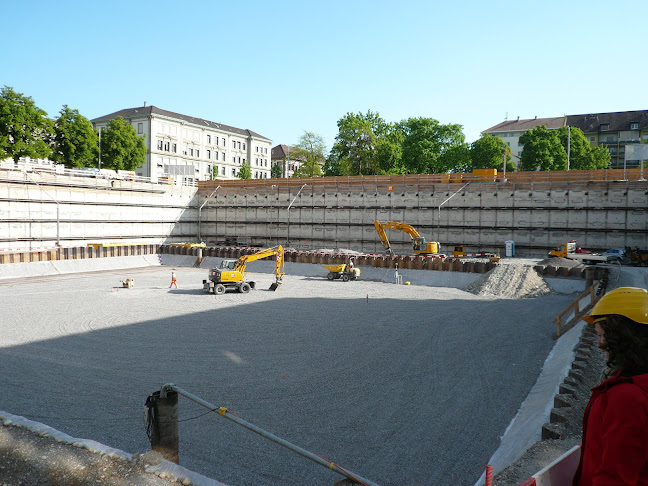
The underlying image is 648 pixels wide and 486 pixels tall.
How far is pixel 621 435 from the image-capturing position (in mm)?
2568

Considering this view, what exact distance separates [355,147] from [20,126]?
39676 mm

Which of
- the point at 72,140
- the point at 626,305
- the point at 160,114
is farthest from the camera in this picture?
the point at 160,114

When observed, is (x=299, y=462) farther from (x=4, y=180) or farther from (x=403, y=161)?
(x=403, y=161)

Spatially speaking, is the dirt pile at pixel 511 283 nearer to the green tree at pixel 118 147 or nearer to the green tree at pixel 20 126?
the green tree at pixel 20 126

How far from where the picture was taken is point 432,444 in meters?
8.44

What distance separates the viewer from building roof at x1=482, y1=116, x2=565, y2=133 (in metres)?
98.9

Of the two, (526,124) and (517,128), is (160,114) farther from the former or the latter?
(526,124)

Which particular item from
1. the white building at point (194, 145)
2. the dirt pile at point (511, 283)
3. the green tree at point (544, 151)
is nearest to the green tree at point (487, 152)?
A: the green tree at point (544, 151)

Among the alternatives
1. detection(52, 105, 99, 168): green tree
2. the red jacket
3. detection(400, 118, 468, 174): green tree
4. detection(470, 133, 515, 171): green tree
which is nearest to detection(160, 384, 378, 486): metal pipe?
the red jacket

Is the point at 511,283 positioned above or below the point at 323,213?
below

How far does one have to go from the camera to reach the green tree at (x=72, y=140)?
53.8 m

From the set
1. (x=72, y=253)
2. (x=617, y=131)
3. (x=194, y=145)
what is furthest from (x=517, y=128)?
(x=72, y=253)

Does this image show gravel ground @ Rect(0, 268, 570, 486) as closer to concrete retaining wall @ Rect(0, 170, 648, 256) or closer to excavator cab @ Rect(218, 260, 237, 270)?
excavator cab @ Rect(218, 260, 237, 270)

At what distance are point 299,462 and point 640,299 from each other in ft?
20.7
